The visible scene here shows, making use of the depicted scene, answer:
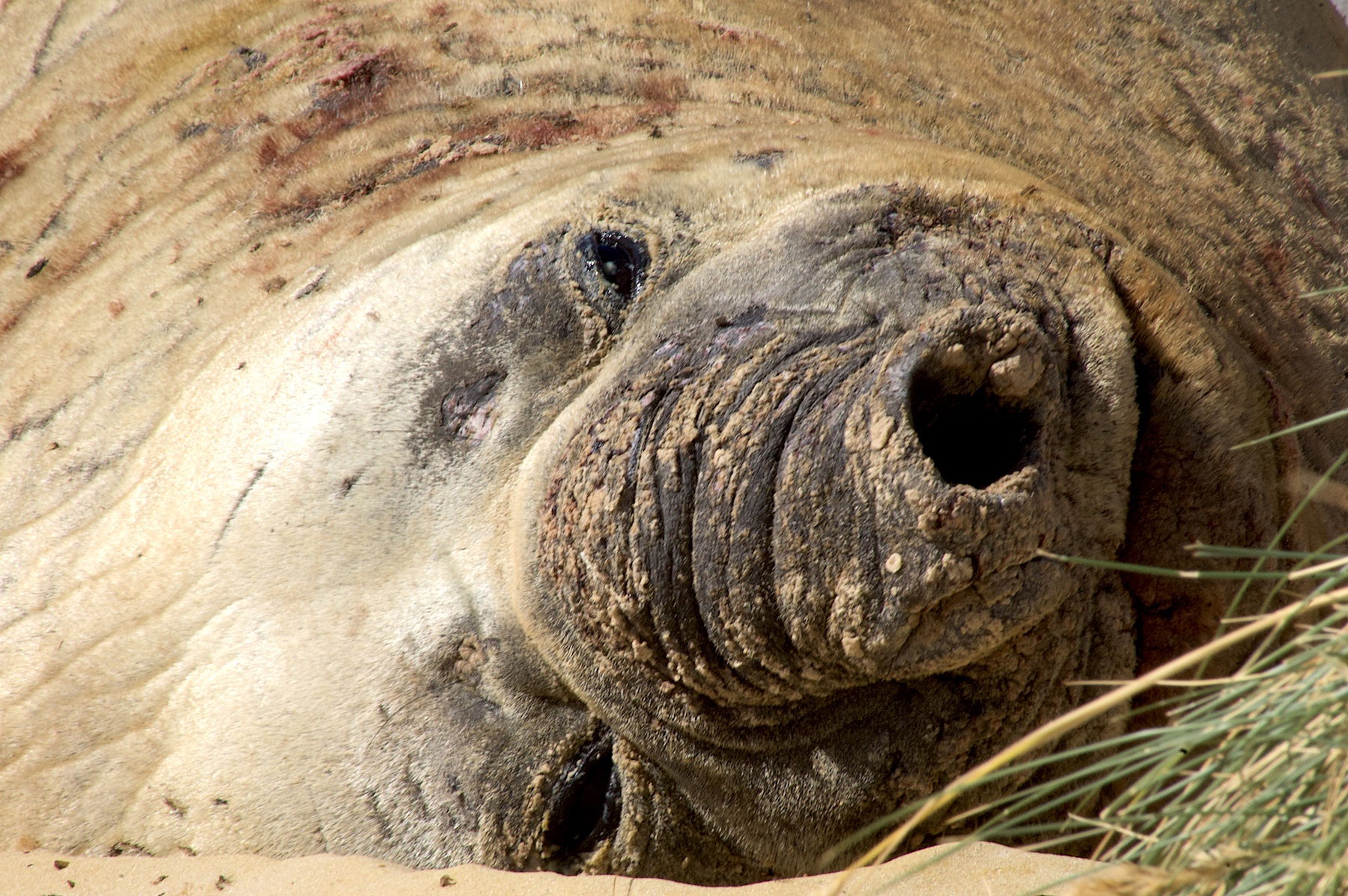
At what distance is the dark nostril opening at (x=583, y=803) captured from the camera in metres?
2.23

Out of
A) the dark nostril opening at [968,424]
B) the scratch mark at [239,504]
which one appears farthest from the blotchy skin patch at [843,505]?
the scratch mark at [239,504]

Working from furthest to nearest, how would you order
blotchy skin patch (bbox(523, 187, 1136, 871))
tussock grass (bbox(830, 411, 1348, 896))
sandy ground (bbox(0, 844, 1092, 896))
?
sandy ground (bbox(0, 844, 1092, 896)) → blotchy skin patch (bbox(523, 187, 1136, 871)) → tussock grass (bbox(830, 411, 1348, 896))

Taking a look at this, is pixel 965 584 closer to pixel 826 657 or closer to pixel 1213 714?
pixel 826 657

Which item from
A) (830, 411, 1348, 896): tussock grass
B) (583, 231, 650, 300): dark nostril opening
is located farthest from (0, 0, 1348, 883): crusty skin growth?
(830, 411, 1348, 896): tussock grass

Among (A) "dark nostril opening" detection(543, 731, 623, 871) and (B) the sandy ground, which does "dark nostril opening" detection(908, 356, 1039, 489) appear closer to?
(B) the sandy ground

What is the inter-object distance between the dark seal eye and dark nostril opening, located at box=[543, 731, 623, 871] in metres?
0.84

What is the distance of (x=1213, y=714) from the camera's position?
4.47 feet

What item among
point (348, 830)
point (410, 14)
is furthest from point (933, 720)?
point (410, 14)

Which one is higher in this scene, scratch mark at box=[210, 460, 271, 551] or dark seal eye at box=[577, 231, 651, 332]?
dark seal eye at box=[577, 231, 651, 332]

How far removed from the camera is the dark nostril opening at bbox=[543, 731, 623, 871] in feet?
7.33

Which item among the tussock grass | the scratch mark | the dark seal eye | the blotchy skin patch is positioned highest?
the dark seal eye

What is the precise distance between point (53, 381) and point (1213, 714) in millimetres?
2958

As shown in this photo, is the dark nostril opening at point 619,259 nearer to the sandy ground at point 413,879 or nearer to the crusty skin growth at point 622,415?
the crusty skin growth at point 622,415

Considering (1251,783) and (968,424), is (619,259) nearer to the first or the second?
(968,424)
